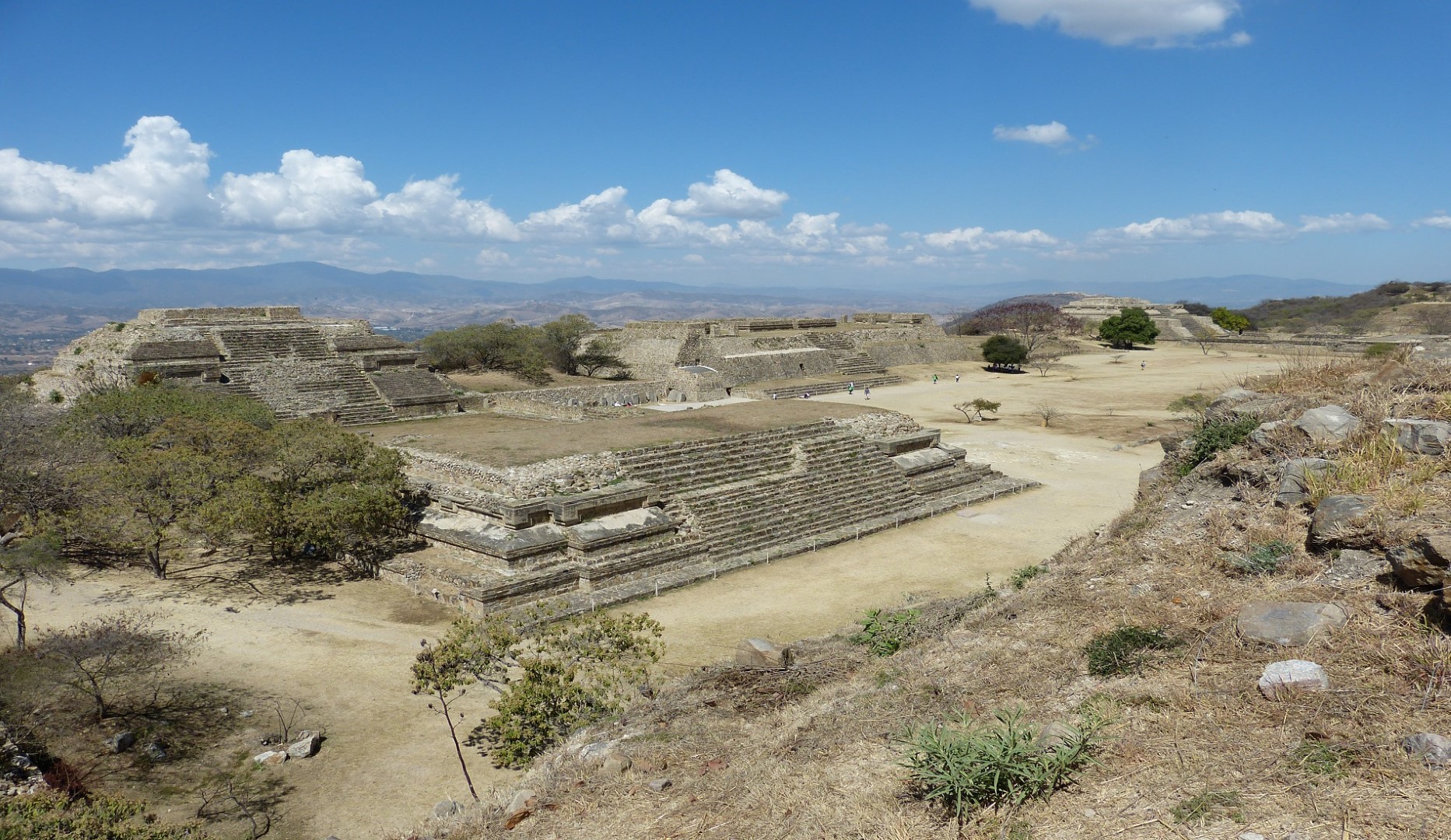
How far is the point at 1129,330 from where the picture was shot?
50.5 m

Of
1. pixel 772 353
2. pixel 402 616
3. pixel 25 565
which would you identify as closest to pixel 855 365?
pixel 772 353

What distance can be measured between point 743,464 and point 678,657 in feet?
18.8

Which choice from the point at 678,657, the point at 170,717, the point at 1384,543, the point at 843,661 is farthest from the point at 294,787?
the point at 1384,543

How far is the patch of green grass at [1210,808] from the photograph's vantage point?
3.08 meters

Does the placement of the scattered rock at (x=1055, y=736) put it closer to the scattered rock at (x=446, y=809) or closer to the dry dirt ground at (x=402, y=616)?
the scattered rock at (x=446, y=809)

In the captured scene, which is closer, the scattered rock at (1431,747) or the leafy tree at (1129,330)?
the scattered rock at (1431,747)

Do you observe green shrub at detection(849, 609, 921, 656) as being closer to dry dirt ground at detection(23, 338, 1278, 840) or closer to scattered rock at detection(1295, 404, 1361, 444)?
dry dirt ground at detection(23, 338, 1278, 840)

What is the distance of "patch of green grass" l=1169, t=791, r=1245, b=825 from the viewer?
308cm

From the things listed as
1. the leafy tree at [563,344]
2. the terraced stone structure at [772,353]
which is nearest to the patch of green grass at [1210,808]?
the terraced stone structure at [772,353]

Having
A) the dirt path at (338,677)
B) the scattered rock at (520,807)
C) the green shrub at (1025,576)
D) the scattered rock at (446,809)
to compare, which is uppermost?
the green shrub at (1025,576)

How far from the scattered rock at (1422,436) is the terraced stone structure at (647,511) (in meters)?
7.92

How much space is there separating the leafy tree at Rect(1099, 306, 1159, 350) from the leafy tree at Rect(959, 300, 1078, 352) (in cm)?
205

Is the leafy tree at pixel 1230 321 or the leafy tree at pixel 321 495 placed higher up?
the leafy tree at pixel 1230 321

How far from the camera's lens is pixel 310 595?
1050 cm
